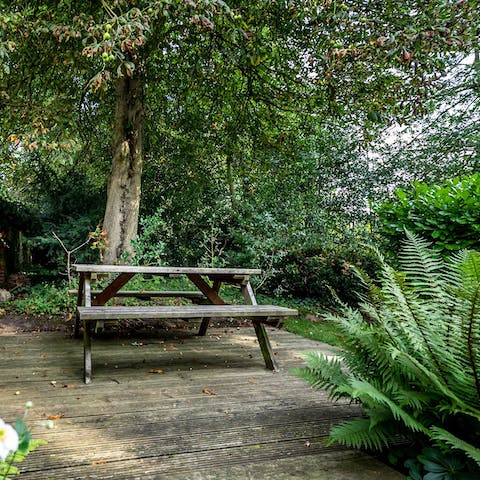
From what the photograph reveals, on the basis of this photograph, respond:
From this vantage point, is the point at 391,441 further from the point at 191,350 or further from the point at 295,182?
the point at 295,182

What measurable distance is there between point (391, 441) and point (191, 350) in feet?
7.34

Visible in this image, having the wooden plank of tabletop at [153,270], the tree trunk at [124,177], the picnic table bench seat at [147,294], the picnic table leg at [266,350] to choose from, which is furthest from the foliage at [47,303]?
the picnic table leg at [266,350]

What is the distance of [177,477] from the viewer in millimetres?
1573

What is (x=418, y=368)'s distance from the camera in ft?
5.65

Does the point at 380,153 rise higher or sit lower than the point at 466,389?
higher

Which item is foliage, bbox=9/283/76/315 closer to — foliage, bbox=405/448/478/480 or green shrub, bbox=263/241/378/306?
green shrub, bbox=263/241/378/306

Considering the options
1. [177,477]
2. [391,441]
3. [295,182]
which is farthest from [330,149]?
[177,477]

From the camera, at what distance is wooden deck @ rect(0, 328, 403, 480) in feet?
5.44

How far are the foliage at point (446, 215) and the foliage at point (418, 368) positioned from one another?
1.82m

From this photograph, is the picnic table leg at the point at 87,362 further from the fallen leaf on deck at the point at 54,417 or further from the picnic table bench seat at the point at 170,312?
the fallen leaf on deck at the point at 54,417

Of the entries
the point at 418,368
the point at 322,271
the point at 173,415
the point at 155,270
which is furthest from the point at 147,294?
the point at 322,271

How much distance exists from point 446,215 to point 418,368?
236 cm

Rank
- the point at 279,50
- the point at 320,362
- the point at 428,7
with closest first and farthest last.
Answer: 1. the point at 320,362
2. the point at 428,7
3. the point at 279,50

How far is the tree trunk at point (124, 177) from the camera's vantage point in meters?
6.01
